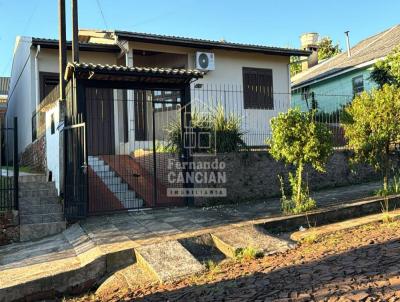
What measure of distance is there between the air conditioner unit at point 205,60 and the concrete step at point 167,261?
27.5ft

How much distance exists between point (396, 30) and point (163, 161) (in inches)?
657

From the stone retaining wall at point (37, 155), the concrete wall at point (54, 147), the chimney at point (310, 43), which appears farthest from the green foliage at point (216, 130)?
the chimney at point (310, 43)

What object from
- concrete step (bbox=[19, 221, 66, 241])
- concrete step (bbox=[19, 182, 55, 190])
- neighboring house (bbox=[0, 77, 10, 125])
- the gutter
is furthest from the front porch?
neighboring house (bbox=[0, 77, 10, 125])

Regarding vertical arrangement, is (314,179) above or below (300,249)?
above

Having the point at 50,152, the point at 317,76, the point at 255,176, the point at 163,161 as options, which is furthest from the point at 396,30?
the point at 50,152

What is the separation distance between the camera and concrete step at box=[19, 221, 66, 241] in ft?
25.6

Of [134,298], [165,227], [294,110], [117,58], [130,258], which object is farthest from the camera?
[117,58]

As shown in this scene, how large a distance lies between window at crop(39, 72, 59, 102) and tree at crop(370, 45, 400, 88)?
10577mm

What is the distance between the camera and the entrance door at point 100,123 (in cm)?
1255

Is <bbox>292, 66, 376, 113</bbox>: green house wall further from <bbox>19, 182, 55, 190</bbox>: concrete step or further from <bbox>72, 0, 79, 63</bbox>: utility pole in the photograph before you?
<bbox>19, 182, 55, 190</bbox>: concrete step

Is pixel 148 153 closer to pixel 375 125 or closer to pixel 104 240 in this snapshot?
pixel 104 240

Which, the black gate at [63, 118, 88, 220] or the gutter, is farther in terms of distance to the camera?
the gutter

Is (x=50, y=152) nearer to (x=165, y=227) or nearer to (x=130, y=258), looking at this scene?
(x=165, y=227)

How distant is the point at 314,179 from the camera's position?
10.8 m
